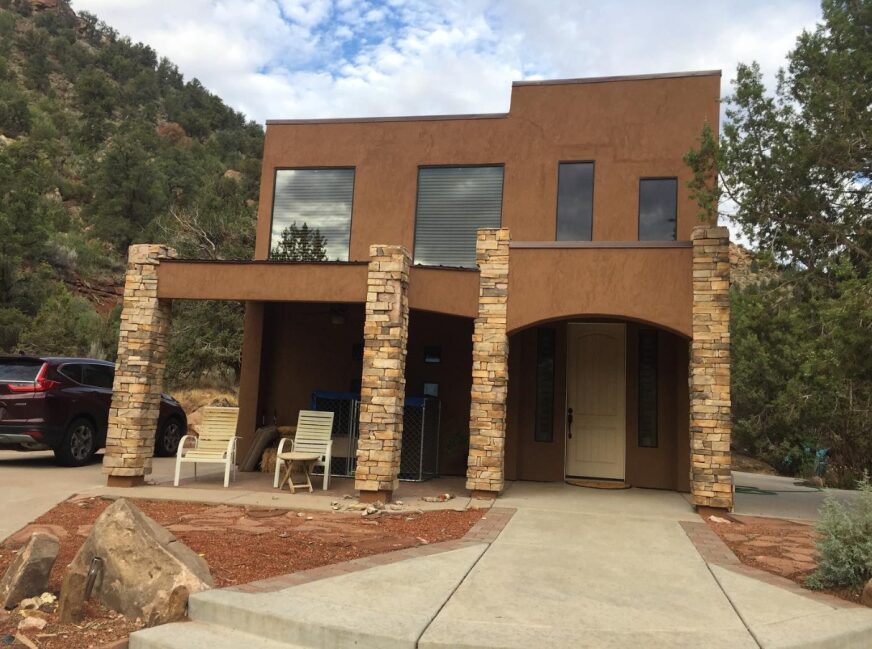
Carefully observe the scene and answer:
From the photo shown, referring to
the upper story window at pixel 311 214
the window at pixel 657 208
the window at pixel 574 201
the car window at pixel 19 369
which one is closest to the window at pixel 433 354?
the upper story window at pixel 311 214

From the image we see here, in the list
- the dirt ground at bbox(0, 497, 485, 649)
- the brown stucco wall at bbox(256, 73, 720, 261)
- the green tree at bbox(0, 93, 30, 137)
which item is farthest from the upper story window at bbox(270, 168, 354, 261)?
the green tree at bbox(0, 93, 30, 137)

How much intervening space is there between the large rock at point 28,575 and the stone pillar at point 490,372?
514 cm

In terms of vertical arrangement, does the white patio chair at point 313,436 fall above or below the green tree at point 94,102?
below

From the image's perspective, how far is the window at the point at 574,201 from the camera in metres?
10.2

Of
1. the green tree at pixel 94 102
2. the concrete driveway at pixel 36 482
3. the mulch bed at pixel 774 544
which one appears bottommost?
the concrete driveway at pixel 36 482

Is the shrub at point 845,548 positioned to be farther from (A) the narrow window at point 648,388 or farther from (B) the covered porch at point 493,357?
(A) the narrow window at point 648,388

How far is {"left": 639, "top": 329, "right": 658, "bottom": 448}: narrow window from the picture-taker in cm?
999

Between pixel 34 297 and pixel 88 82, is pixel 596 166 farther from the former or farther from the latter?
pixel 88 82

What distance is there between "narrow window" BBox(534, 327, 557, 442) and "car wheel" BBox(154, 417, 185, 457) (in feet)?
23.1

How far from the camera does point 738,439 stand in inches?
744

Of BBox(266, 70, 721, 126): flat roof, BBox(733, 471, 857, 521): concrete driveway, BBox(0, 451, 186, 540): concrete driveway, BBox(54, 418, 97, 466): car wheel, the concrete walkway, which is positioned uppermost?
BBox(266, 70, 721, 126): flat roof

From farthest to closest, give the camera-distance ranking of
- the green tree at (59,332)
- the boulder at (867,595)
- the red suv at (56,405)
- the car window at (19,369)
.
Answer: the green tree at (59,332)
the car window at (19,369)
the red suv at (56,405)
the boulder at (867,595)

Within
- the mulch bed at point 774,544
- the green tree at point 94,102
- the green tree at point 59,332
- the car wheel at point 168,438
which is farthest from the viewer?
the green tree at point 94,102

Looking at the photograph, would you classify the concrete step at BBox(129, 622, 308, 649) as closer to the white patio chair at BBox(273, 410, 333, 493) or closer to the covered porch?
the covered porch
